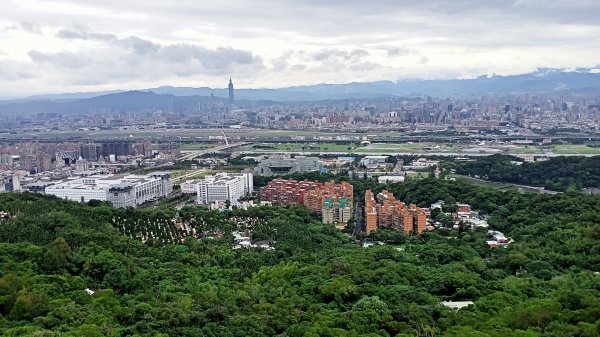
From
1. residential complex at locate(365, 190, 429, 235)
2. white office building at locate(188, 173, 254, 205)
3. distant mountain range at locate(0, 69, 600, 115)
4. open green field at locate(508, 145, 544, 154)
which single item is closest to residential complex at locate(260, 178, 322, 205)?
white office building at locate(188, 173, 254, 205)

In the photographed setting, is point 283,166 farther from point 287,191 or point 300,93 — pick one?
point 300,93

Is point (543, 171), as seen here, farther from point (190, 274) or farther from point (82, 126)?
point (82, 126)

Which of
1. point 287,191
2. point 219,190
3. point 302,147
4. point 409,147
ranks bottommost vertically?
point 409,147

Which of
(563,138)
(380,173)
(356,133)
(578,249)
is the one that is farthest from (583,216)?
(356,133)

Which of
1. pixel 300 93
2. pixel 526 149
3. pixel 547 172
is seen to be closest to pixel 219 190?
pixel 547 172

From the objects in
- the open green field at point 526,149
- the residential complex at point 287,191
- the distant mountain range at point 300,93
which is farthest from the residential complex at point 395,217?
the distant mountain range at point 300,93

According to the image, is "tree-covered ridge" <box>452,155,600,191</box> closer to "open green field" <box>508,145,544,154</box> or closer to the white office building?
"open green field" <box>508,145,544,154</box>
